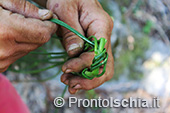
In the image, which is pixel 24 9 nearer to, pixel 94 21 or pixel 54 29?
pixel 54 29

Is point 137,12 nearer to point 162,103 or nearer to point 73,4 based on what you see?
point 162,103

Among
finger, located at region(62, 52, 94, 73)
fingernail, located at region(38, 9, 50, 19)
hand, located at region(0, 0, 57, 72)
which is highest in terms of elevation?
fingernail, located at region(38, 9, 50, 19)

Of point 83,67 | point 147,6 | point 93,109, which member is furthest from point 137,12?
point 83,67

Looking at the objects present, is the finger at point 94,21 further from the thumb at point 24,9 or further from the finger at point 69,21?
the thumb at point 24,9

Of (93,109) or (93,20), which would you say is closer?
(93,20)

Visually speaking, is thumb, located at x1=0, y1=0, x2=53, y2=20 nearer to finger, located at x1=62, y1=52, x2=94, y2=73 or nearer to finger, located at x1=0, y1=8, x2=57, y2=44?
finger, located at x1=0, y1=8, x2=57, y2=44

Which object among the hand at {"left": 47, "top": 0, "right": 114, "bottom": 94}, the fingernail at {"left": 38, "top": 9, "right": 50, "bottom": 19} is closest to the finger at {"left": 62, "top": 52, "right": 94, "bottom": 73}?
the hand at {"left": 47, "top": 0, "right": 114, "bottom": 94}
